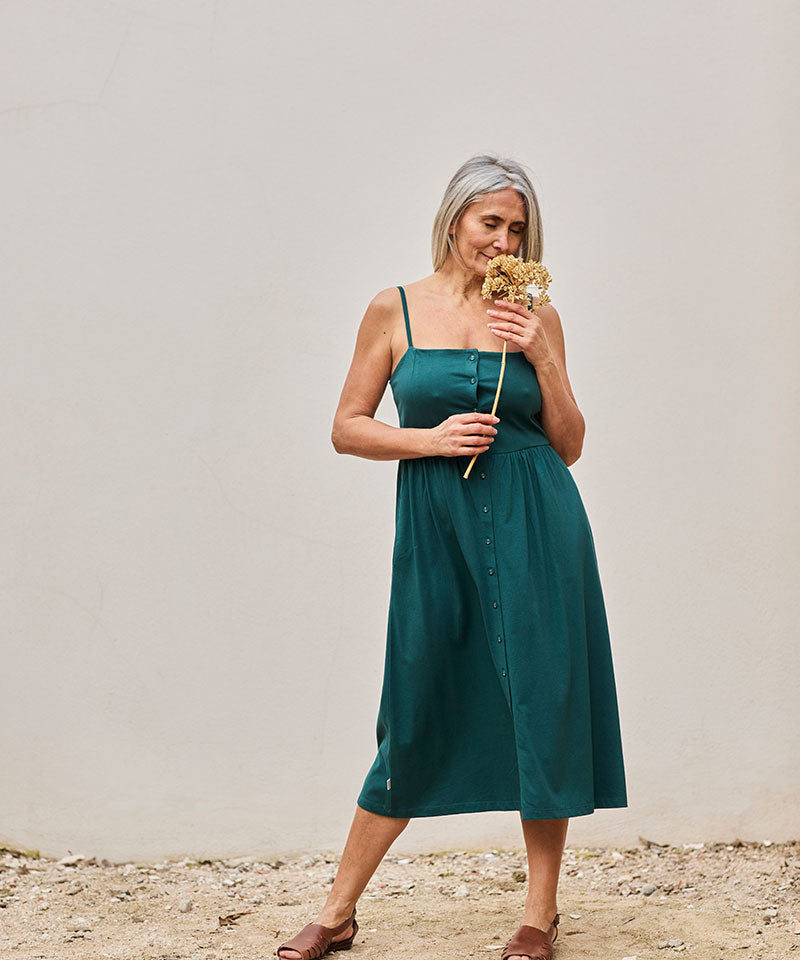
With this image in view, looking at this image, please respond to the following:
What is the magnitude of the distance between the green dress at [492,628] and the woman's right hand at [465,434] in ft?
0.31

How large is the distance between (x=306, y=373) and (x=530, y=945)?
A: 1934 mm

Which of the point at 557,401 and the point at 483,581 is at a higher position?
the point at 557,401

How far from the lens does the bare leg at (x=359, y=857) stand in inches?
110

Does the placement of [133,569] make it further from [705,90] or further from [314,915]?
[705,90]

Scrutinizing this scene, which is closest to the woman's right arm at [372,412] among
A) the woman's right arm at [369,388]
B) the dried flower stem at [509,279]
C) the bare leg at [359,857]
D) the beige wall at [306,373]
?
the woman's right arm at [369,388]

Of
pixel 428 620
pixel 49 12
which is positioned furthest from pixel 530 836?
pixel 49 12

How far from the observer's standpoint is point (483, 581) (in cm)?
269

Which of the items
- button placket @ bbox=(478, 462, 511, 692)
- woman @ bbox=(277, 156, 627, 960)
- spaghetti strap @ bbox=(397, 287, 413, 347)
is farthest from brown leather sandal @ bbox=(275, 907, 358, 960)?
spaghetti strap @ bbox=(397, 287, 413, 347)

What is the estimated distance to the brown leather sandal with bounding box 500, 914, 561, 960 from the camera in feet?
8.84

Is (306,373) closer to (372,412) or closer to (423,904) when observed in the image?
(372,412)

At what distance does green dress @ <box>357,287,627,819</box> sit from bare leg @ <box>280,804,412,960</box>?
0.04 meters

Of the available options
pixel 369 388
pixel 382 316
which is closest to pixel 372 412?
pixel 369 388

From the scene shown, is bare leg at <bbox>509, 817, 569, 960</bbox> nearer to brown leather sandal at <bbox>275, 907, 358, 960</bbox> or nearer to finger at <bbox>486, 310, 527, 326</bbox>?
brown leather sandal at <bbox>275, 907, 358, 960</bbox>

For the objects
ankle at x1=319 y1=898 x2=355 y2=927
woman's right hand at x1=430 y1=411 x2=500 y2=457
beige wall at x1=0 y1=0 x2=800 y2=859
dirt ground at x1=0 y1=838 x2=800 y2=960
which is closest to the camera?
woman's right hand at x1=430 y1=411 x2=500 y2=457
